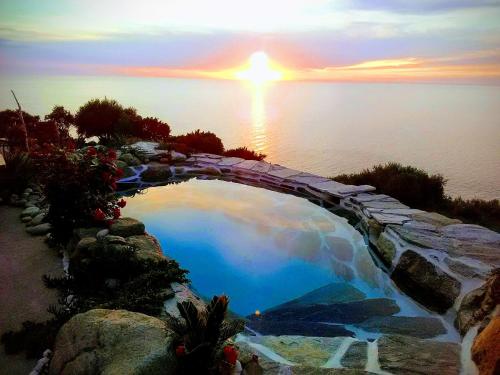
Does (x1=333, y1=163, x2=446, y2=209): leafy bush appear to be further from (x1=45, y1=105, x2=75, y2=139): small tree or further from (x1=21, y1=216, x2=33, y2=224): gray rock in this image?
(x1=45, y1=105, x2=75, y2=139): small tree

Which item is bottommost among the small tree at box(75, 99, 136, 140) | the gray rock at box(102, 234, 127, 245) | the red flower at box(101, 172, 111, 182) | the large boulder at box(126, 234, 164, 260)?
the large boulder at box(126, 234, 164, 260)

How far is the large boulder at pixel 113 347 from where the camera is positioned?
9.36 ft

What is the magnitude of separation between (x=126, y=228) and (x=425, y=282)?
4966mm

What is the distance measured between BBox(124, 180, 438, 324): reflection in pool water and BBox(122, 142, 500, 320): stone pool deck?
0.28 m

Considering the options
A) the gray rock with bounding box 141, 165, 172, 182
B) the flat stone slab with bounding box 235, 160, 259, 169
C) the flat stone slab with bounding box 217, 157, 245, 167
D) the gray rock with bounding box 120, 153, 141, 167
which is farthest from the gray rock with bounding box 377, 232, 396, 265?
the gray rock with bounding box 120, 153, 141, 167

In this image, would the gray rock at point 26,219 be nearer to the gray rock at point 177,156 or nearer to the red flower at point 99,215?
the red flower at point 99,215

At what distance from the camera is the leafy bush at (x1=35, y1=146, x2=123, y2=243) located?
664cm

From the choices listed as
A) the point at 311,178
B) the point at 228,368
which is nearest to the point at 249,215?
the point at 311,178

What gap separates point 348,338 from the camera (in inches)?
167

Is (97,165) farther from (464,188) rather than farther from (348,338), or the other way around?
(464,188)

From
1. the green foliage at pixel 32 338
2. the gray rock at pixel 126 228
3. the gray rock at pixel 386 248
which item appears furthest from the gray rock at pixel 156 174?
the green foliage at pixel 32 338

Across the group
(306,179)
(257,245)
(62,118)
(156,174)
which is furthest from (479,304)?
(62,118)

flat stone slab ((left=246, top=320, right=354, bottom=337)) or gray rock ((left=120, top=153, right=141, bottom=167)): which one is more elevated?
gray rock ((left=120, top=153, right=141, bottom=167))

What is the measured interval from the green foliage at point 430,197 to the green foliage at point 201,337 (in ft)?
27.7
